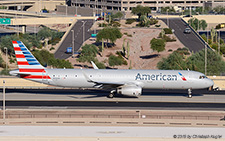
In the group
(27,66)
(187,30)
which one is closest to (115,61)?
(27,66)

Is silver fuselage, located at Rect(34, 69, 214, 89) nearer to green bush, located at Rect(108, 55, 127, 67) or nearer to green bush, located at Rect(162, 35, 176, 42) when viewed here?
green bush, located at Rect(108, 55, 127, 67)

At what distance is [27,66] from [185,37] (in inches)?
3047

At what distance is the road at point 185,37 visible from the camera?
352 feet

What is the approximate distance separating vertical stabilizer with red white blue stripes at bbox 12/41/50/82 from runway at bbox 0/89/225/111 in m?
2.72

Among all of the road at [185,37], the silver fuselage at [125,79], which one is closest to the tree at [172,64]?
the road at [185,37]

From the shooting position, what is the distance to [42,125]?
33.1 m

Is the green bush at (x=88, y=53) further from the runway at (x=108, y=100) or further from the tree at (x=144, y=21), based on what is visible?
the tree at (x=144, y=21)

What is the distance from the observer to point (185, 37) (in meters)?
121

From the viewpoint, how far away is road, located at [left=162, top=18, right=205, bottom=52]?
352 ft

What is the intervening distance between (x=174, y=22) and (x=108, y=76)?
3973 inches

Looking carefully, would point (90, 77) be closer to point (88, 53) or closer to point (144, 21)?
point (88, 53)

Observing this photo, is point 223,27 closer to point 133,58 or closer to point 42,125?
point 133,58
